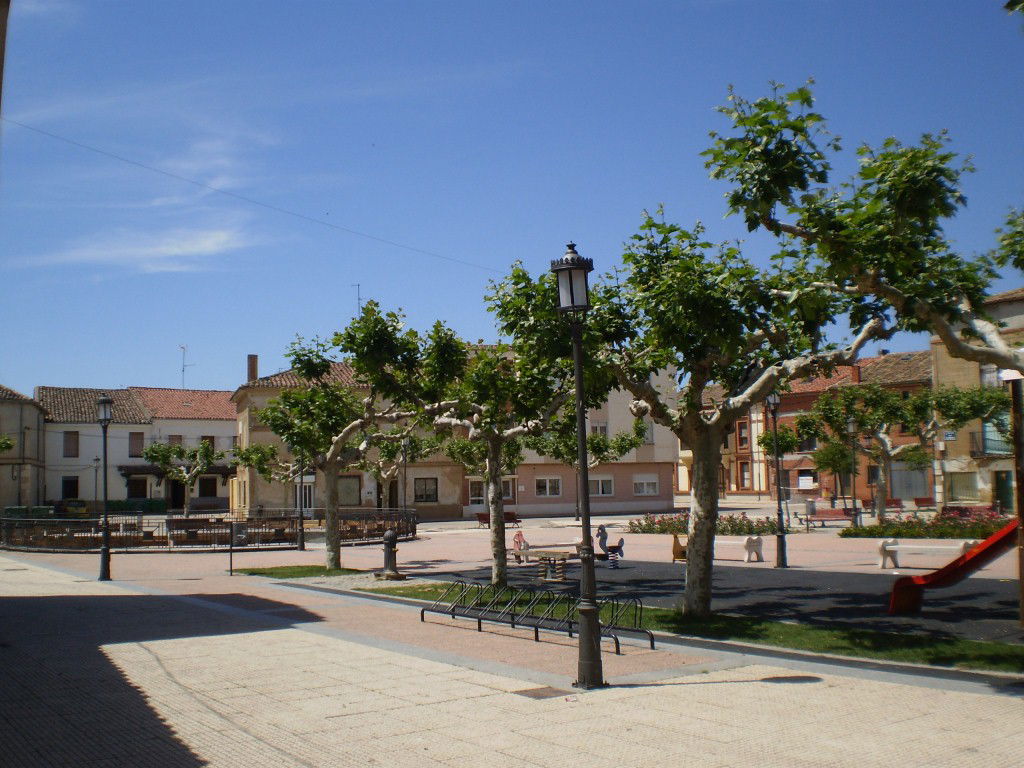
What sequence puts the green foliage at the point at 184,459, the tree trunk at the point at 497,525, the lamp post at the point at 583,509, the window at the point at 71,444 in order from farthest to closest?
the window at the point at 71,444
the green foliage at the point at 184,459
the tree trunk at the point at 497,525
the lamp post at the point at 583,509

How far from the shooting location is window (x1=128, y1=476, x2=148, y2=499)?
66938 mm

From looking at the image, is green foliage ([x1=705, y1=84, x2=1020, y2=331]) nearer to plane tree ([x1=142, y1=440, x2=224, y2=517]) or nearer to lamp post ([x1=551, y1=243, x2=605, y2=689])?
lamp post ([x1=551, y1=243, x2=605, y2=689])

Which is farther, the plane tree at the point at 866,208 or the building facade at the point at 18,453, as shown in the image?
the building facade at the point at 18,453

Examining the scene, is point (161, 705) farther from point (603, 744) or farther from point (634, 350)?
point (634, 350)

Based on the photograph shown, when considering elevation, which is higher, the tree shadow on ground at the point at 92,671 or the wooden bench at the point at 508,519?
the tree shadow on ground at the point at 92,671

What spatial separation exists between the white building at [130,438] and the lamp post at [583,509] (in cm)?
5656

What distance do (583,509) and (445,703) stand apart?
Result: 8.16 ft

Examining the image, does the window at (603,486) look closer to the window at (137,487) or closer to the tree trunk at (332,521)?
the window at (137,487)

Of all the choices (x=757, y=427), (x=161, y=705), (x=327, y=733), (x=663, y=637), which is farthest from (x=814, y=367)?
(x=757, y=427)

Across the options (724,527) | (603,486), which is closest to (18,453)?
(603,486)

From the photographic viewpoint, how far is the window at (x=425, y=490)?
55.6 meters

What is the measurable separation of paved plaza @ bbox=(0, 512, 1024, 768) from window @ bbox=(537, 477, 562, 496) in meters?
43.9

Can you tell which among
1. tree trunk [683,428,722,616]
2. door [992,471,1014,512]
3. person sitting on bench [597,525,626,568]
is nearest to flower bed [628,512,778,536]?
person sitting on bench [597,525,626,568]

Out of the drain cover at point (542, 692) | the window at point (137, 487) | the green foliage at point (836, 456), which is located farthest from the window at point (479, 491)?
the drain cover at point (542, 692)
